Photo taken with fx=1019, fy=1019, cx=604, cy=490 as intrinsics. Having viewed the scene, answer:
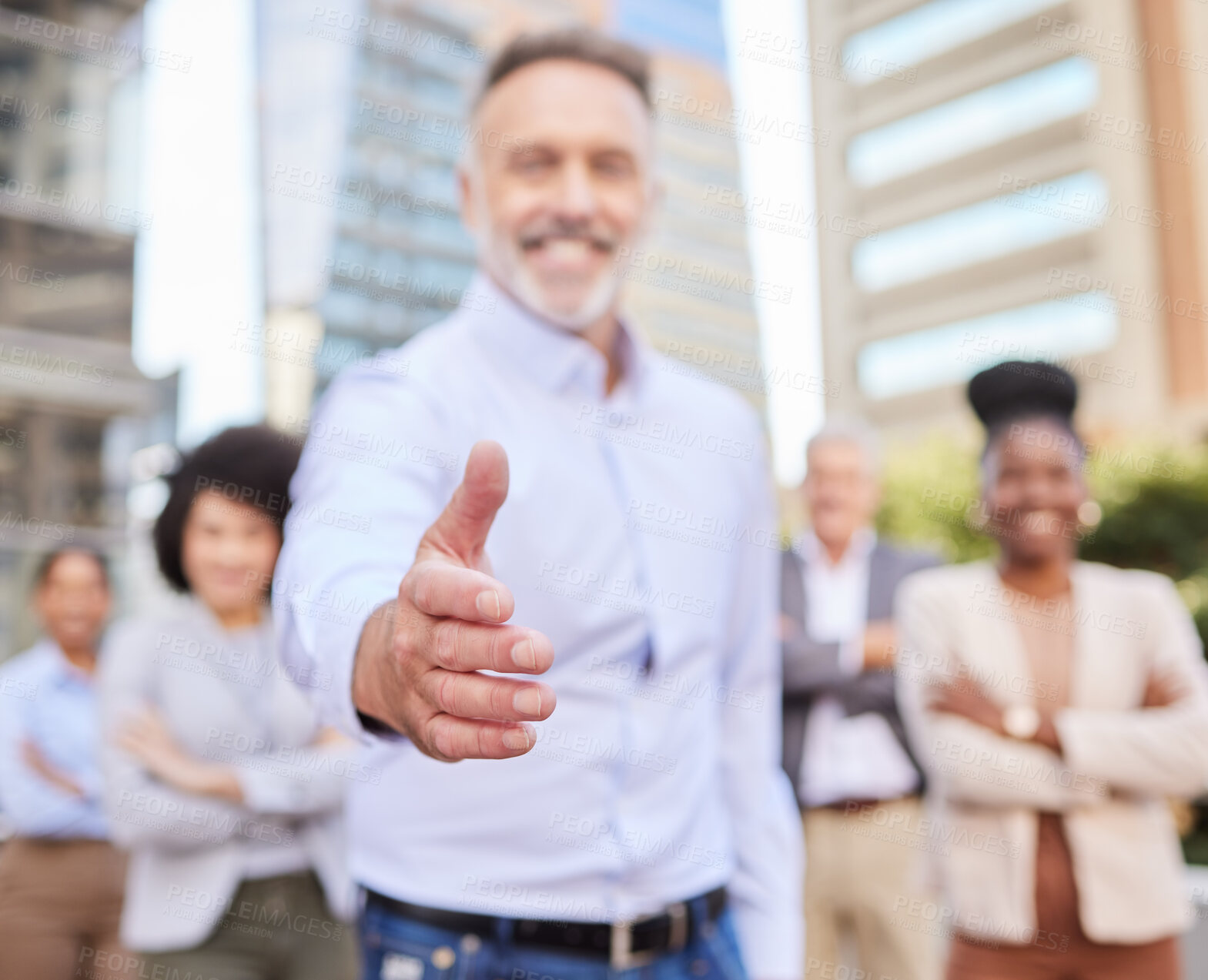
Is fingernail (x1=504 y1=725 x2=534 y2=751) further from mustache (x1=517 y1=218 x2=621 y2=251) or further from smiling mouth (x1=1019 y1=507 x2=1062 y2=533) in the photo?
smiling mouth (x1=1019 y1=507 x2=1062 y2=533)

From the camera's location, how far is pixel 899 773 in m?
3.10

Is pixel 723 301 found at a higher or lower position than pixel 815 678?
higher

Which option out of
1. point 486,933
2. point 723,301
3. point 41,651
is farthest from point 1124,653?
point 723,301

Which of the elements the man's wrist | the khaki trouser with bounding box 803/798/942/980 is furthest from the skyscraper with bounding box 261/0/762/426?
the khaki trouser with bounding box 803/798/942/980

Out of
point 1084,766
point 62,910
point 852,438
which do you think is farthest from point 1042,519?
point 62,910

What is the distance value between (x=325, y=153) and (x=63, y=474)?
17.0m

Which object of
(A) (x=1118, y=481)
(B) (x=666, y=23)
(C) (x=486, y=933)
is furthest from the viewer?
(B) (x=666, y=23)

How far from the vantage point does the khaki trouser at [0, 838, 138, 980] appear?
2680 mm

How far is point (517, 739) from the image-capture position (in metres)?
0.69

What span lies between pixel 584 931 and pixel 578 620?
0.37 meters

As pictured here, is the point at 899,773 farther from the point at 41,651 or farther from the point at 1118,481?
the point at 1118,481

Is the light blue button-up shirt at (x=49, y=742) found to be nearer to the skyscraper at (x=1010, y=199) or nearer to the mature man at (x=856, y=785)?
the mature man at (x=856, y=785)

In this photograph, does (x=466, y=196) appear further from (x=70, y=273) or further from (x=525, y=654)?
(x=70, y=273)

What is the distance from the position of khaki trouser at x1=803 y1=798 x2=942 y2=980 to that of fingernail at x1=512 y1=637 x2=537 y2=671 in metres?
2.77
